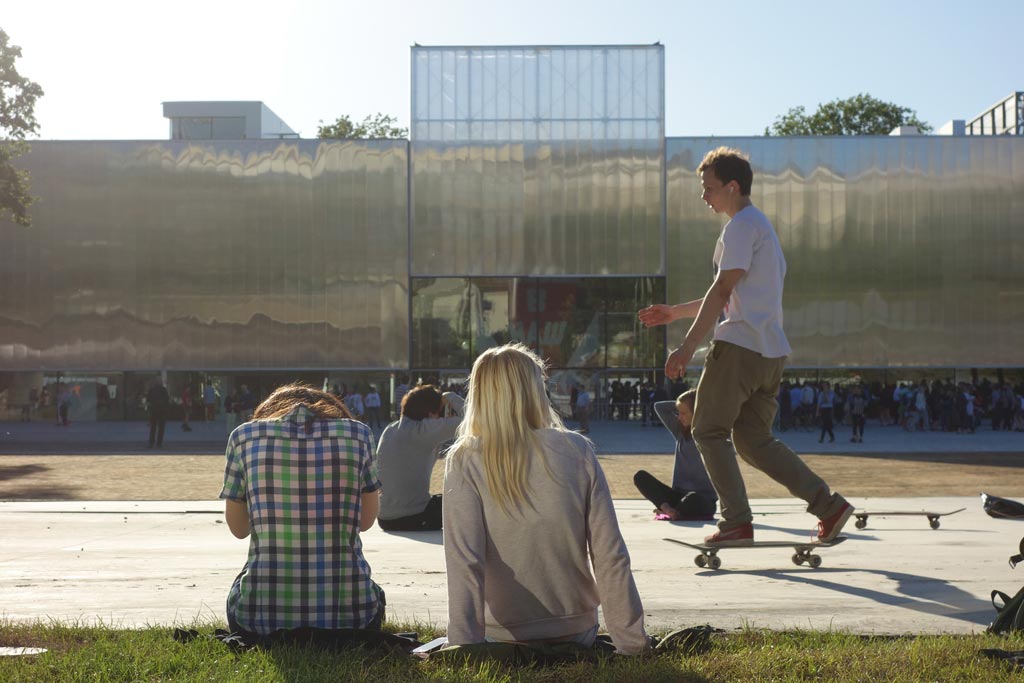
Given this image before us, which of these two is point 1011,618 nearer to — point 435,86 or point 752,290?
point 752,290

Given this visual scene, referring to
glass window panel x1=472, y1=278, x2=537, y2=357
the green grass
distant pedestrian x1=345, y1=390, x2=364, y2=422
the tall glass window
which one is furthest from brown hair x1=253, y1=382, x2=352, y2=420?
the tall glass window

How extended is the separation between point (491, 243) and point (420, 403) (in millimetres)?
33979

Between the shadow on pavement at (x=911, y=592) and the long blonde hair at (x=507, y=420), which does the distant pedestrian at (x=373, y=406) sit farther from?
the long blonde hair at (x=507, y=420)

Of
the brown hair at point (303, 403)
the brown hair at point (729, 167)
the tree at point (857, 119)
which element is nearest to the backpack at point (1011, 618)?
the brown hair at point (303, 403)

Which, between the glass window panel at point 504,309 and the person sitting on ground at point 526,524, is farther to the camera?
the glass window panel at point 504,309

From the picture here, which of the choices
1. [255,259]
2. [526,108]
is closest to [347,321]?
[255,259]

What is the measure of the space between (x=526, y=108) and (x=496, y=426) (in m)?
40.4

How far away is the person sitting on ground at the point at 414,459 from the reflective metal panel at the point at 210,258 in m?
33.9

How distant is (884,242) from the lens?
43750 millimetres

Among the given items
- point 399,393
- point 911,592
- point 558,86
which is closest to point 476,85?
point 558,86

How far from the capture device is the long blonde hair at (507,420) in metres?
3.62

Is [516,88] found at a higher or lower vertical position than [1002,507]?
higher

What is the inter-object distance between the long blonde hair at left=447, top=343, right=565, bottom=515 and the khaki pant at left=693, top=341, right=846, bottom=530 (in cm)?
233

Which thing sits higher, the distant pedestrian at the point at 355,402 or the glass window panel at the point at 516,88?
the glass window panel at the point at 516,88
